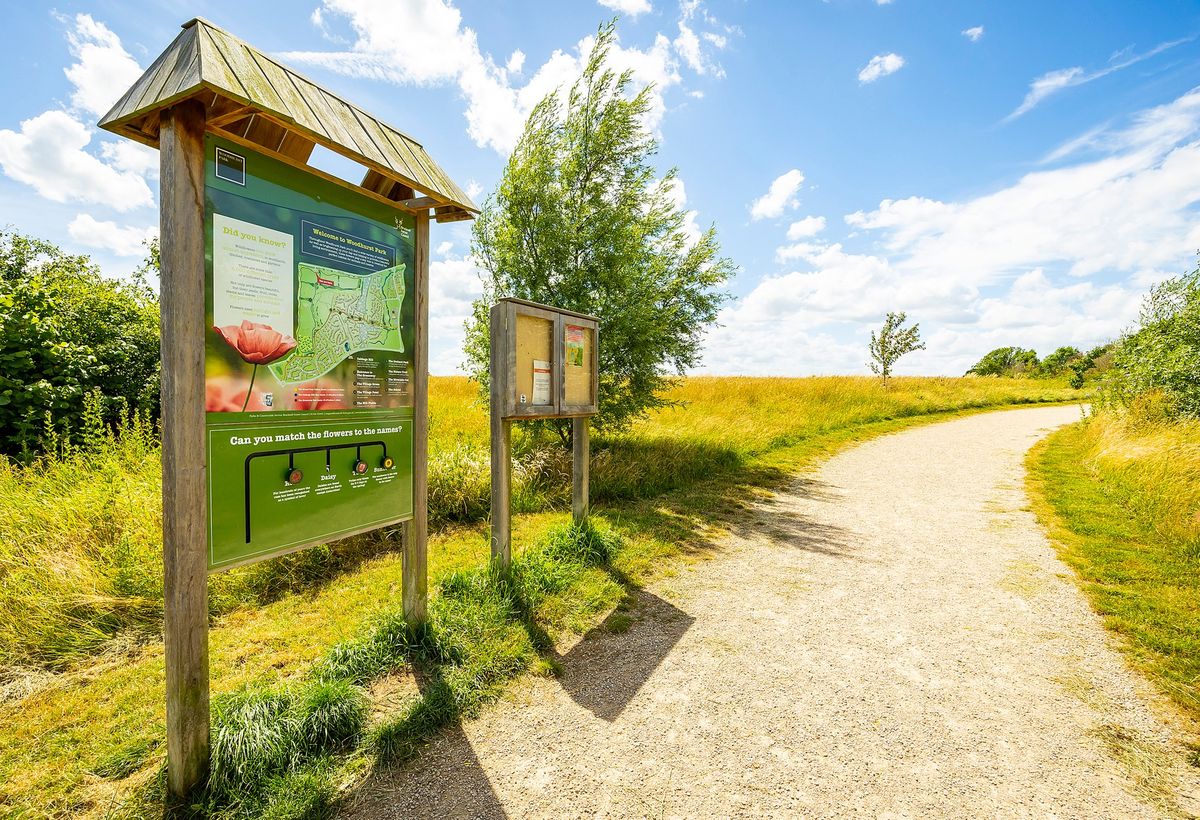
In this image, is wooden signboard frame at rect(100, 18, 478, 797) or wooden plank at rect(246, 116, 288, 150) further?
wooden plank at rect(246, 116, 288, 150)

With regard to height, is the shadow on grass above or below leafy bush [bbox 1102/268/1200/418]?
below

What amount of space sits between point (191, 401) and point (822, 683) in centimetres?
391

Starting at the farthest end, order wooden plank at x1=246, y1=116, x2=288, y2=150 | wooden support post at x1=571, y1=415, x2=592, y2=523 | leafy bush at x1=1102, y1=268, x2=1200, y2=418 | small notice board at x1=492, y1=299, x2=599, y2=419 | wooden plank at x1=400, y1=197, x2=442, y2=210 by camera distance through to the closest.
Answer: leafy bush at x1=1102, y1=268, x2=1200, y2=418, wooden support post at x1=571, y1=415, x2=592, y2=523, small notice board at x1=492, y1=299, x2=599, y2=419, wooden plank at x1=400, y1=197, x2=442, y2=210, wooden plank at x1=246, y1=116, x2=288, y2=150

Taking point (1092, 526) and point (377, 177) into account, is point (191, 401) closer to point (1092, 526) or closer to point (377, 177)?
point (377, 177)

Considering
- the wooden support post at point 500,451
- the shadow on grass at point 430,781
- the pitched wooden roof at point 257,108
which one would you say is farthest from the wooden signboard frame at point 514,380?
the shadow on grass at point 430,781

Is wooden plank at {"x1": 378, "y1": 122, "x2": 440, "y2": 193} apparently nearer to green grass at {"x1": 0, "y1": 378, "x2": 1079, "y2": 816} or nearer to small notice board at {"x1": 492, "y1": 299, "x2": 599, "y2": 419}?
small notice board at {"x1": 492, "y1": 299, "x2": 599, "y2": 419}

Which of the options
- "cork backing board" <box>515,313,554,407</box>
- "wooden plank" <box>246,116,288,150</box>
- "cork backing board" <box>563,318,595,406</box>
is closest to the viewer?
"wooden plank" <box>246,116,288,150</box>

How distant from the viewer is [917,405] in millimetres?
20438

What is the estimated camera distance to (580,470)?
5594 mm

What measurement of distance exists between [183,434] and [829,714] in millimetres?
3725

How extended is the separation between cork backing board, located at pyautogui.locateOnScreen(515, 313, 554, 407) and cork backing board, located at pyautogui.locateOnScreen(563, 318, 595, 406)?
0.65ft

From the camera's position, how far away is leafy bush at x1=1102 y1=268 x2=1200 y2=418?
9805 millimetres

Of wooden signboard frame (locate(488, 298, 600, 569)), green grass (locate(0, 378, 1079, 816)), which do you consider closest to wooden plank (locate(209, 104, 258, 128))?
wooden signboard frame (locate(488, 298, 600, 569))

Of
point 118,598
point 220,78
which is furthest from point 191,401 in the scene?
point 118,598
